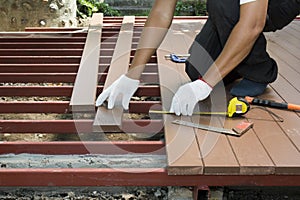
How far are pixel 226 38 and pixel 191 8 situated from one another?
15.7 feet

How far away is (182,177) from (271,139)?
1.56 ft

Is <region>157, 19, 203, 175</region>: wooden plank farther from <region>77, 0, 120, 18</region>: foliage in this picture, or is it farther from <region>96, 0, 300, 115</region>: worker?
<region>77, 0, 120, 18</region>: foliage

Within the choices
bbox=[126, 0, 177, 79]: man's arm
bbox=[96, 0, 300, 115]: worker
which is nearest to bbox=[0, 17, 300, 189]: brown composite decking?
bbox=[96, 0, 300, 115]: worker

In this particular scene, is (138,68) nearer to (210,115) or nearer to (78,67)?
(210,115)

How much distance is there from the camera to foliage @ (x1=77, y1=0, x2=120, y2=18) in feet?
20.4

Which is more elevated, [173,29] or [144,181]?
[173,29]

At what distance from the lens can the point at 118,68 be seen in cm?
295

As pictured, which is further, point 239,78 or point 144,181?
point 239,78

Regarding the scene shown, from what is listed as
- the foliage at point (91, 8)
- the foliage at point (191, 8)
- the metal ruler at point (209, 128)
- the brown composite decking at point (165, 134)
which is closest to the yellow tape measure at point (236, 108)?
the brown composite decking at point (165, 134)

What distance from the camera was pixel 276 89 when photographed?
255 centimetres

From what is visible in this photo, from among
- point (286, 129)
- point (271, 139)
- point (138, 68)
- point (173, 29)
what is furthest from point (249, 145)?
point (173, 29)

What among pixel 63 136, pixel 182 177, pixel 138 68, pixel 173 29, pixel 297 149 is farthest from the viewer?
pixel 173 29

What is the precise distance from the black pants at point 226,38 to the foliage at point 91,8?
12.4 feet

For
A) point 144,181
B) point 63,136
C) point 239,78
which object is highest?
point 239,78
